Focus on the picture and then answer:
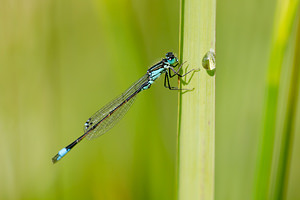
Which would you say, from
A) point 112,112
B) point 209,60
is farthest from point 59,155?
point 209,60

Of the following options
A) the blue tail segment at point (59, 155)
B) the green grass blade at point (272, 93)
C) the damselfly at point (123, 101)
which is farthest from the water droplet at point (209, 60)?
the blue tail segment at point (59, 155)

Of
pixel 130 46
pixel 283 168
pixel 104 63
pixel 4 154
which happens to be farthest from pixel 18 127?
pixel 283 168

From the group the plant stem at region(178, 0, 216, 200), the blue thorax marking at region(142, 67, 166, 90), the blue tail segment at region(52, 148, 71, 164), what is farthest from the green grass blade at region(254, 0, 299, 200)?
the blue tail segment at region(52, 148, 71, 164)

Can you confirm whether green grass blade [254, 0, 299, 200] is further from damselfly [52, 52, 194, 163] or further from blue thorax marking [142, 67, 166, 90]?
blue thorax marking [142, 67, 166, 90]

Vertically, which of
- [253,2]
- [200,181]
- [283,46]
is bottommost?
[200,181]

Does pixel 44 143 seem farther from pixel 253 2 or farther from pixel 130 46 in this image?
pixel 253 2

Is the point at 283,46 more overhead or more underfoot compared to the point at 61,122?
more overhead

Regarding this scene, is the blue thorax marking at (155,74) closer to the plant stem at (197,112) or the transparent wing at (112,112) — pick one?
the transparent wing at (112,112)
